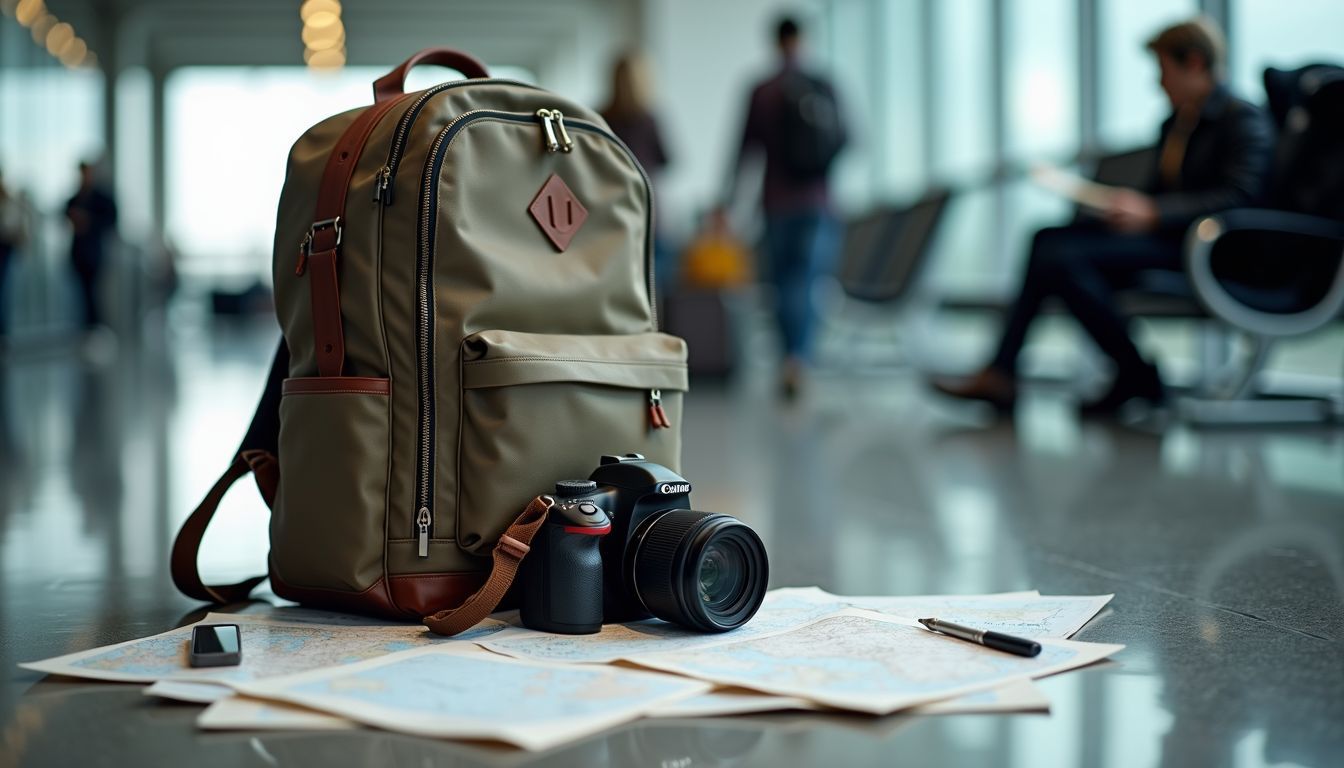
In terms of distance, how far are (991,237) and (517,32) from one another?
395 inches

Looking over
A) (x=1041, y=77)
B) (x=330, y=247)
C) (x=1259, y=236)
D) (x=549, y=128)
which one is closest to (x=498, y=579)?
(x=330, y=247)

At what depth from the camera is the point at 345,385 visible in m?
1.58

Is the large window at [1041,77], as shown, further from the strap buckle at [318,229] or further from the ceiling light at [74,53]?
the ceiling light at [74,53]

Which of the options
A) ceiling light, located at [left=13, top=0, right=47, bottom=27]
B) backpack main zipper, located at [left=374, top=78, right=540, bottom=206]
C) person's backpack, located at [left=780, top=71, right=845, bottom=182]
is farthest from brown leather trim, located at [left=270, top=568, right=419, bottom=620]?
ceiling light, located at [left=13, top=0, right=47, bottom=27]

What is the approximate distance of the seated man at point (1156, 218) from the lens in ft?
12.8

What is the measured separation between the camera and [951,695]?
1.26m

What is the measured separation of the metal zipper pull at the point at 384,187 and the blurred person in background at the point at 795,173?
4.08 meters

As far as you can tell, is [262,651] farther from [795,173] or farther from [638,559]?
[795,173]

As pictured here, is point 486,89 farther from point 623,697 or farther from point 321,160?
point 623,697

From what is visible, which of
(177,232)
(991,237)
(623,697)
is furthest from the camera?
Answer: (177,232)

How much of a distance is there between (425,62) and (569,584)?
75cm

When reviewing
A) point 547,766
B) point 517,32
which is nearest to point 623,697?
point 547,766

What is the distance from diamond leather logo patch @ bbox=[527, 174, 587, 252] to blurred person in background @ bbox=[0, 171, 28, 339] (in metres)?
8.75

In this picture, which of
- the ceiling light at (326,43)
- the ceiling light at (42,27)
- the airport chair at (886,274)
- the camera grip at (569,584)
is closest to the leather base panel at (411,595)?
the camera grip at (569,584)
